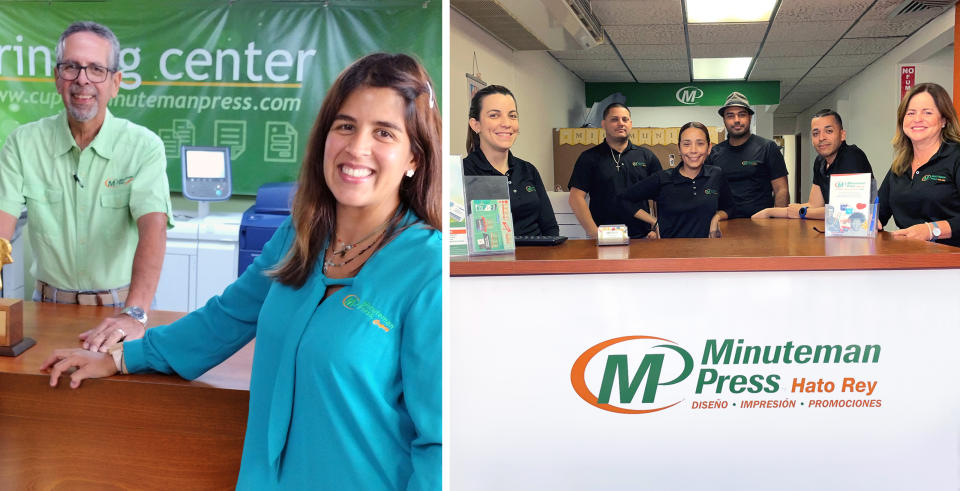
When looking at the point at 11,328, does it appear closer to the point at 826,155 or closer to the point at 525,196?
the point at 525,196

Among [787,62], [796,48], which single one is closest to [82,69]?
[796,48]

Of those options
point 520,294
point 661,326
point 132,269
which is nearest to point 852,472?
point 661,326

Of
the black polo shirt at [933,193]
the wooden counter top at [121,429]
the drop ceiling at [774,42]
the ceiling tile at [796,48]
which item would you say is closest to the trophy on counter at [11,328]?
the wooden counter top at [121,429]

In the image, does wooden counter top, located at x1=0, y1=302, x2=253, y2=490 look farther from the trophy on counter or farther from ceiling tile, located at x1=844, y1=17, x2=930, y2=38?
ceiling tile, located at x1=844, y1=17, x2=930, y2=38

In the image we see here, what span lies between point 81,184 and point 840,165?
11.6 ft

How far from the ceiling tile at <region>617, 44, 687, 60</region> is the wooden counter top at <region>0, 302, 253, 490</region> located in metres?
7.16

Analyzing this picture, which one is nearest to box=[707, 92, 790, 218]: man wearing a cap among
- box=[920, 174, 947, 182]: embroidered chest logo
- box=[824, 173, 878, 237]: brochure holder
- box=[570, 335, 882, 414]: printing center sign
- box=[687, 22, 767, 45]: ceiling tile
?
box=[920, 174, 947, 182]: embroidered chest logo

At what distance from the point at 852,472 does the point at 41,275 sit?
242 cm

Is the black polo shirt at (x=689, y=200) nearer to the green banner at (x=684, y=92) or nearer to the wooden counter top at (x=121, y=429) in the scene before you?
the wooden counter top at (x=121, y=429)

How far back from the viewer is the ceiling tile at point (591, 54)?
8211 mm

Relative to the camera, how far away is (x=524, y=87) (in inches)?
313

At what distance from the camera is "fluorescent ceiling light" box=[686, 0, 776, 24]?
252 inches

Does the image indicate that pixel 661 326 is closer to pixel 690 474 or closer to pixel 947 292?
pixel 690 474

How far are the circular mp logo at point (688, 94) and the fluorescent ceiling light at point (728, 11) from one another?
7.80 feet
